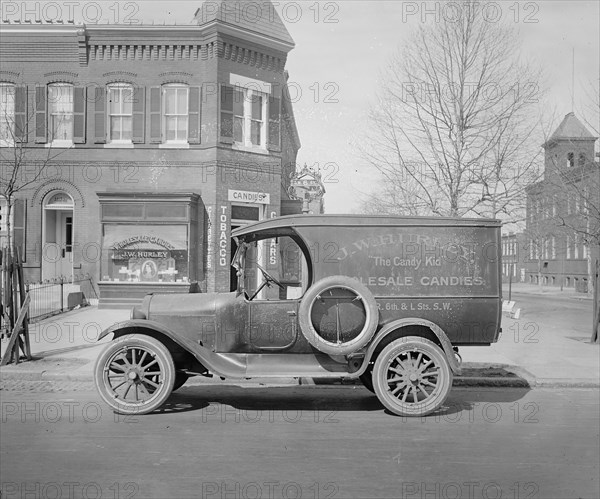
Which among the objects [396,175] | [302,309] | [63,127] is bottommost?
[302,309]

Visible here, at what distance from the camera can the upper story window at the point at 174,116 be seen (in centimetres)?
1956

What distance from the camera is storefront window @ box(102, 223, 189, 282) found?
18219 millimetres

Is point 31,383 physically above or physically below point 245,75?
below

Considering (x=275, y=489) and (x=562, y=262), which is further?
(x=562, y=262)

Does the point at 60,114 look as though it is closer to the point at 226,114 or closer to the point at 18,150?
the point at 18,150

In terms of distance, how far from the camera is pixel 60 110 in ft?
64.3

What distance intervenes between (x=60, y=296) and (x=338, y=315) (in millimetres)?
12727

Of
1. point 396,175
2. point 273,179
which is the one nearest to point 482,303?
point 396,175

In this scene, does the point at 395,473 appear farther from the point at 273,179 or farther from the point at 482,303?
the point at 273,179

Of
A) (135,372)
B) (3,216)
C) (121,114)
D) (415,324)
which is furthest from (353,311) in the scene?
(3,216)

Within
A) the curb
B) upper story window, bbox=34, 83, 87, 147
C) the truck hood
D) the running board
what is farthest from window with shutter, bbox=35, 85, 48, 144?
the running board

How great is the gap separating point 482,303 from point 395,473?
258 cm

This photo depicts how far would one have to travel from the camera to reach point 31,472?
4660 mm

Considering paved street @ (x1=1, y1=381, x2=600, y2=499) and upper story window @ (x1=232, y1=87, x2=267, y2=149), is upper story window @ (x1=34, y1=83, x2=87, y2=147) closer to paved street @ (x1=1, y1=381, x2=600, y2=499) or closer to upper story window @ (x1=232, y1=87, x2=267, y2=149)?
upper story window @ (x1=232, y1=87, x2=267, y2=149)
